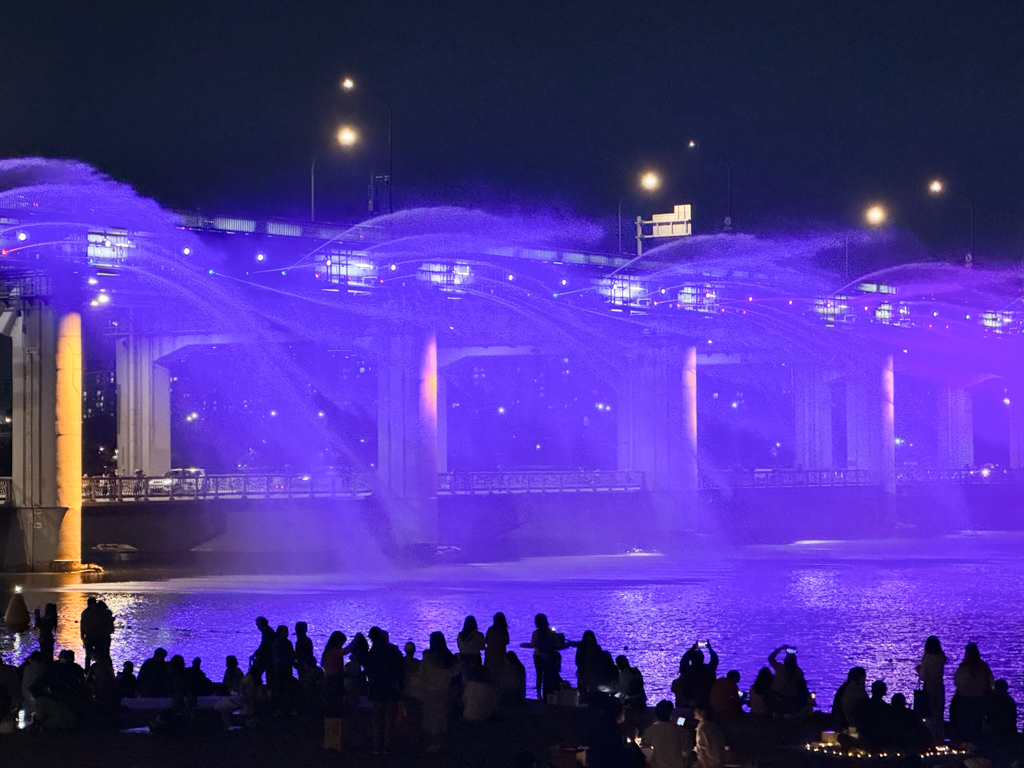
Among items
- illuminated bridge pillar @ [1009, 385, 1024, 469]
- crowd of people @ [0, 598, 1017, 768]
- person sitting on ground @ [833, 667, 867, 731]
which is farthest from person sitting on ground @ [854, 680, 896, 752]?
illuminated bridge pillar @ [1009, 385, 1024, 469]

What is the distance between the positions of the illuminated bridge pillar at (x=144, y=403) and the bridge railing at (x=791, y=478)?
85.6 feet

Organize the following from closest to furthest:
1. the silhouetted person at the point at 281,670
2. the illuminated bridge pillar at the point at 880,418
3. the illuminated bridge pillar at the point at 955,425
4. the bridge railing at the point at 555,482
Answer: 1. the silhouetted person at the point at 281,670
2. the bridge railing at the point at 555,482
3. the illuminated bridge pillar at the point at 880,418
4. the illuminated bridge pillar at the point at 955,425

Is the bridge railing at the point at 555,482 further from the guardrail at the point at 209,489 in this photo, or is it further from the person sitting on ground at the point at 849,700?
the person sitting on ground at the point at 849,700

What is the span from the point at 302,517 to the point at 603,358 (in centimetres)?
2103

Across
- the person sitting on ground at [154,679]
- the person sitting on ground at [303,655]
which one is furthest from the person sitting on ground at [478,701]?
the person sitting on ground at [154,679]

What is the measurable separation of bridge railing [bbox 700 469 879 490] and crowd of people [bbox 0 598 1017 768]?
62.0 m

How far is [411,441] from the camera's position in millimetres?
65688

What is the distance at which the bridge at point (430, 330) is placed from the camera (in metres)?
55.6

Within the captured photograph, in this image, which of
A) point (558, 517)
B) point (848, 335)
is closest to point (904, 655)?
point (558, 517)

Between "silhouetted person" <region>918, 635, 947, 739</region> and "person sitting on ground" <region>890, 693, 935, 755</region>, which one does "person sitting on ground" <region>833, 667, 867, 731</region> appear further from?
"silhouetted person" <region>918, 635, 947, 739</region>

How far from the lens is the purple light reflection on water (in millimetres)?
34406

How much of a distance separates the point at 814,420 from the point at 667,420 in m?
23.3

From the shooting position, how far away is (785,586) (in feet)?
178

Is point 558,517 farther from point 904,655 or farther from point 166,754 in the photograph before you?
point 166,754
